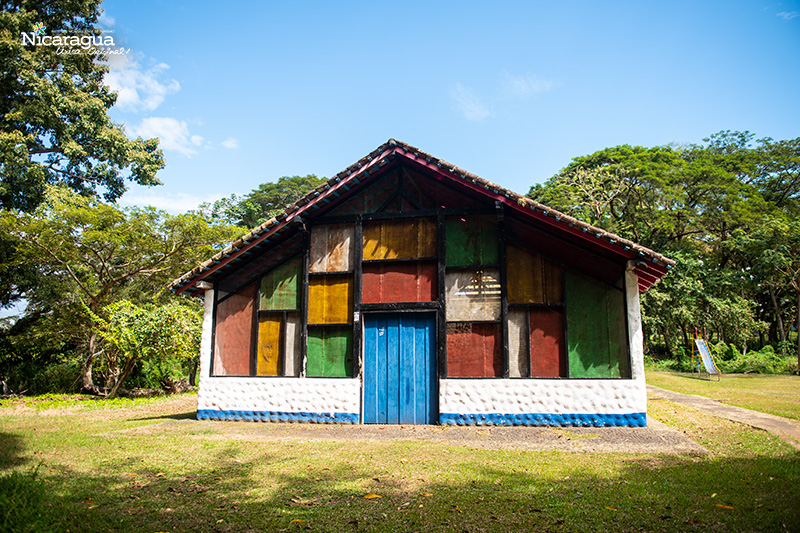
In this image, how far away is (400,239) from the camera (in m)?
10.5

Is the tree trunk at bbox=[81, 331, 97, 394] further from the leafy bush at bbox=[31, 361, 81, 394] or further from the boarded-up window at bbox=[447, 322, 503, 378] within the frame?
the boarded-up window at bbox=[447, 322, 503, 378]

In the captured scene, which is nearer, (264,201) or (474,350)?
(474,350)

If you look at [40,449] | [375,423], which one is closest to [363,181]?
[375,423]

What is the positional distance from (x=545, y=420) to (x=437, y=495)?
4.92 metres

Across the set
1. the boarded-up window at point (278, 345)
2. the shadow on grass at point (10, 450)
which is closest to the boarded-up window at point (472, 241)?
the boarded-up window at point (278, 345)

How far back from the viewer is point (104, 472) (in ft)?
19.9

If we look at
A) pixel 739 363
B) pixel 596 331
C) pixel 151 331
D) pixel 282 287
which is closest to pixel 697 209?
pixel 739 363

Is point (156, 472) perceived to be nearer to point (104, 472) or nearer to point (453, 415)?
point (104, 472)

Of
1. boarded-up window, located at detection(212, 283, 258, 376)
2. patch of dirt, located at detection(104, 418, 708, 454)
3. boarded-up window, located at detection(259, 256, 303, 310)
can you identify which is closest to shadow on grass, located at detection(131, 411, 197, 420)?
patch of dirt, located at detection(104, 418, 708, 454)

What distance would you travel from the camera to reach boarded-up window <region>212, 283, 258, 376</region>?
35.7 feet

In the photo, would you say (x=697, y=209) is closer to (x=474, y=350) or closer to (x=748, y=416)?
A: (x=748, y=416)

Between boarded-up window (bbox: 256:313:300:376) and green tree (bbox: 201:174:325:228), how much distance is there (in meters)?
32.6

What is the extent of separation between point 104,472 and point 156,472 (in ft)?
2.07

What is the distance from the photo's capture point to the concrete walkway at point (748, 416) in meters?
8.18
